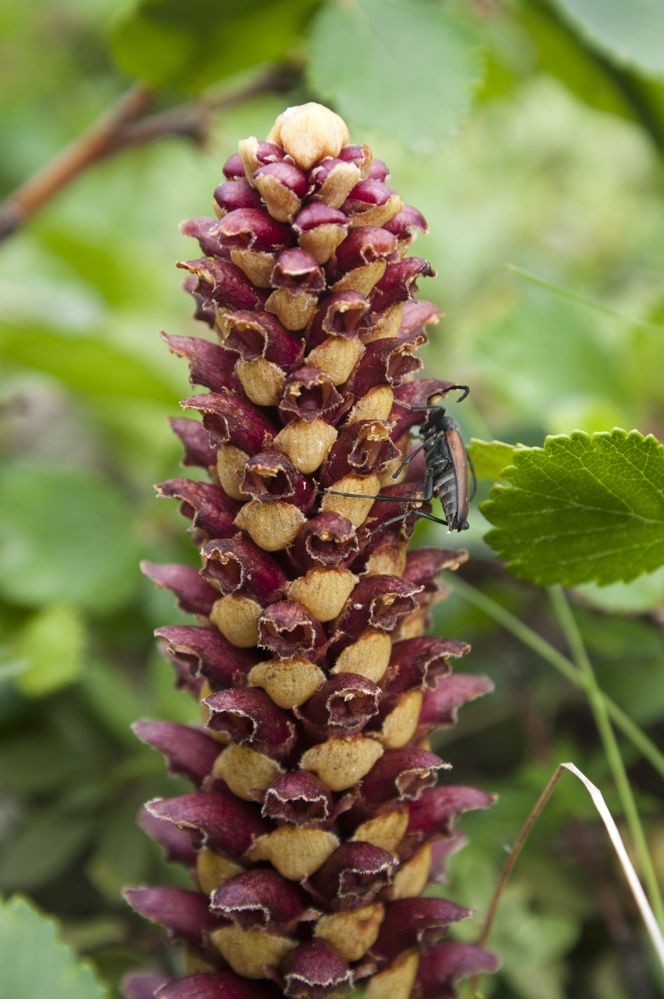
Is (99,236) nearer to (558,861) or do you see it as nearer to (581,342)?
(581,342)

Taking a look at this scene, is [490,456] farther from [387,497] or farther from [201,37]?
[201,37]

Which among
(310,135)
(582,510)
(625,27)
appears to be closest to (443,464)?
(582,510)

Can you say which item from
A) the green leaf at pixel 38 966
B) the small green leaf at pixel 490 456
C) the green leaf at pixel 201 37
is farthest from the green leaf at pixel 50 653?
the green leaf at pixel 201 37

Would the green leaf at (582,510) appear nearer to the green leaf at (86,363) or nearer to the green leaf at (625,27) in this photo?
the green leaf at (625,27)

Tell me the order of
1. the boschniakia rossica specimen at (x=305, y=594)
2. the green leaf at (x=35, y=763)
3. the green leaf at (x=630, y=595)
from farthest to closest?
1. the green leaf at (x=35, y=763)
2. the green leaf at (x=630, y=595)
3. the boschniakia rossica specimen at (x=305, y=594)

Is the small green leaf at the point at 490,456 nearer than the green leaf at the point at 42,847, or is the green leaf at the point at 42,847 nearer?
the small green leaf at the point at 490,456

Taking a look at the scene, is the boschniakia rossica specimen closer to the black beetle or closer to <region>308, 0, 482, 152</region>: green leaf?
the black beetle
